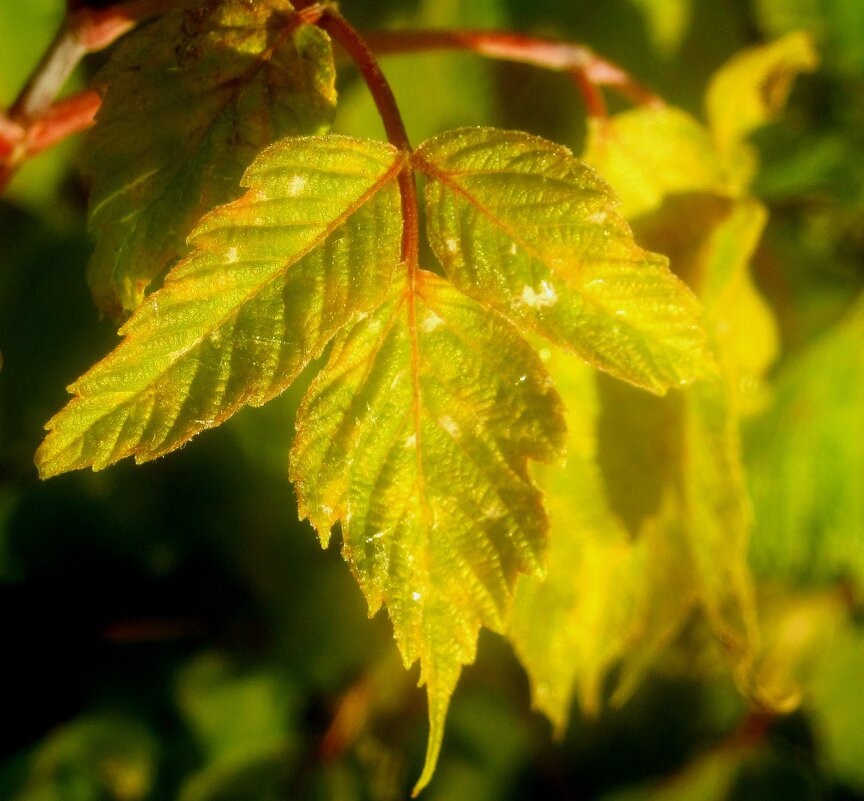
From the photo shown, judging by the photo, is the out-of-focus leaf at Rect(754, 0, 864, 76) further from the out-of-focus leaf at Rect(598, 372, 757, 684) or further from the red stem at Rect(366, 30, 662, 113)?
the out-of-focus leaf at Rect(598, 372, 757, 684)

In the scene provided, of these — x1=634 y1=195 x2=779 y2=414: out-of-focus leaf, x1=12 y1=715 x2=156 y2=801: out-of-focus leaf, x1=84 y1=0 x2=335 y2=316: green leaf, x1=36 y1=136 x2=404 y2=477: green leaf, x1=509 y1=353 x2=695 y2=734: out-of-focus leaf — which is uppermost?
x1=84 y1=0 x2=335 y2=316: green leaf

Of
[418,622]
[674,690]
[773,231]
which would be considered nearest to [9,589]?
[418,622]

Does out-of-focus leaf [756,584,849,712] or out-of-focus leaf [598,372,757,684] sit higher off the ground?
out-of-focus leaf [598,372,757,684]

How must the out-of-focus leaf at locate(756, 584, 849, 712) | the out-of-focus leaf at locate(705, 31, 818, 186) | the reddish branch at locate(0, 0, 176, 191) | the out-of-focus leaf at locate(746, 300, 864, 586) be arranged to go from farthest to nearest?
the out-of-focus leaf at locate(756, 584, 849, 712) < the out-of-focus leaf at locate(746, 300, 864, 586) < the out-of-focus leaf at locate(705, 31, 818, 186) < the reddish branch at locate(0, 0, 176, 191)

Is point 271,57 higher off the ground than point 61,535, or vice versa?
point 271,57

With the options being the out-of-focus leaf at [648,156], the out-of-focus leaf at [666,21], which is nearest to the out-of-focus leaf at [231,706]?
the out-of-focus leaf at [648,156]

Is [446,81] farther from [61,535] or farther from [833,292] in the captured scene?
[61,535]

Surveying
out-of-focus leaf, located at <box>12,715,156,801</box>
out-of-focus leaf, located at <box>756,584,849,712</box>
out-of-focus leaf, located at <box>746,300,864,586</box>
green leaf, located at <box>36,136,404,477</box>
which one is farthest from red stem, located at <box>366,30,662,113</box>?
out-of-focus leaf, located at <box>12,715,156,801</box>

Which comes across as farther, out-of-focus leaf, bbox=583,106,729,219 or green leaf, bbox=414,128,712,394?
out-of-focus leaf, bbox=583,106,729,219
